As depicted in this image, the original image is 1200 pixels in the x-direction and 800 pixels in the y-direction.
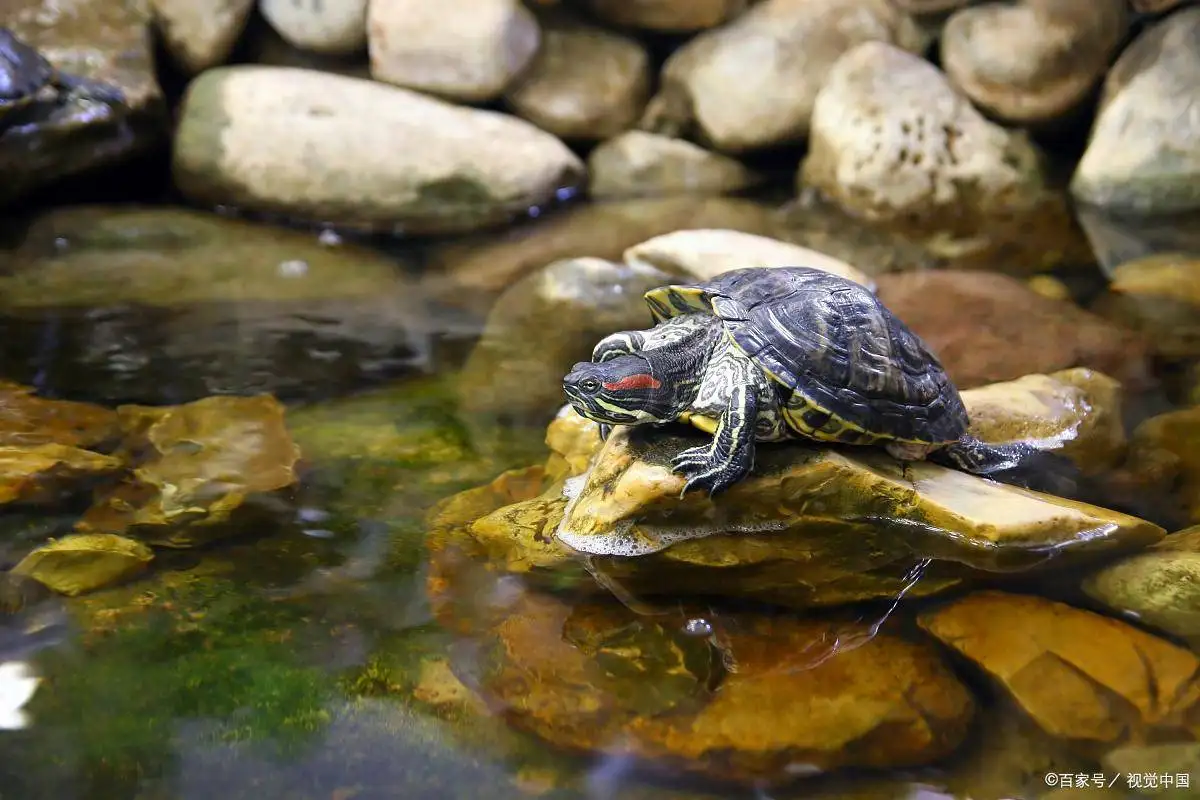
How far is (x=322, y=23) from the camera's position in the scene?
6328mm

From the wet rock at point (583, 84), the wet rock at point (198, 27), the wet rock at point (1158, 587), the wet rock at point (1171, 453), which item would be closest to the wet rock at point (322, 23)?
the wet rock at point (198, 27)

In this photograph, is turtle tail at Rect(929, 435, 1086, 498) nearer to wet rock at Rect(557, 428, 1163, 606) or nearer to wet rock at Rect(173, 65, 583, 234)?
wet rock at Rect(557, 428, 1163, 606)

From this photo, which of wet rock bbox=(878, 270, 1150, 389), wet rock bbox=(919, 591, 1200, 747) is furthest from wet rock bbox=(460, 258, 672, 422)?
wet rock bbox=(919, 591, 1200, 747)

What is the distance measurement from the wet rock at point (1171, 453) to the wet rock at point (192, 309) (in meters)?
3.00

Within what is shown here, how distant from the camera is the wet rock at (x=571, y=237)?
5.21m

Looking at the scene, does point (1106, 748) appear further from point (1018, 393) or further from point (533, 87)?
point (533, 87)

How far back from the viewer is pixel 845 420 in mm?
2621

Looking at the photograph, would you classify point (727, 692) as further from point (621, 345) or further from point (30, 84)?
point (30, 84)

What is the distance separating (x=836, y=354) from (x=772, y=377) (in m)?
0.23

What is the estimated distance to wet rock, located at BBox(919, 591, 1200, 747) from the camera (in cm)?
210

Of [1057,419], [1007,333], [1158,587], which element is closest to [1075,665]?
[1158,587]

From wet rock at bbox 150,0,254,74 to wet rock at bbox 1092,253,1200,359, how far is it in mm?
5897

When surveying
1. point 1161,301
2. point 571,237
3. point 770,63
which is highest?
point 770,63

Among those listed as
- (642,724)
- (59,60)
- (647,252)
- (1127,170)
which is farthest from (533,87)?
(642,724)
